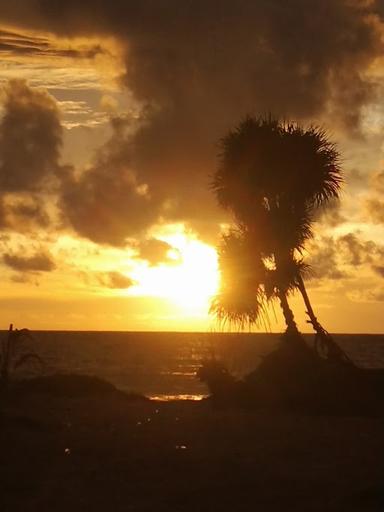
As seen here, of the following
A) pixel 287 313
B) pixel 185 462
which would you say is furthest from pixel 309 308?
pixel 185 462

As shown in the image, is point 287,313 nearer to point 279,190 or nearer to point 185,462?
point 279,190

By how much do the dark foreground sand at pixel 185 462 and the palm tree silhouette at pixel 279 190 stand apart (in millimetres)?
8169

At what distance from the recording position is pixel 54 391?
34250 mm

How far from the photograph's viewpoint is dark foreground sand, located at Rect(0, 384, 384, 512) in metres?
13.7

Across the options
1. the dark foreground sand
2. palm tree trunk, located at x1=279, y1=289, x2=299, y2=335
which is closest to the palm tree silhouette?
palm tree trunk, located at x1=279, y1=289, x2=299, y2=335

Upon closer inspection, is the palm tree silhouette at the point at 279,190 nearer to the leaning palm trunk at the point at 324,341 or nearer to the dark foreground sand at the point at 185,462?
the leaning palm trunk at the point at 324,341

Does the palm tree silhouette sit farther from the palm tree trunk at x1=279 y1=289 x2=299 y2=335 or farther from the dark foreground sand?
the dark foreground sand

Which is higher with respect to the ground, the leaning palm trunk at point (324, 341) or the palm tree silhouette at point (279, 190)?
the palm tree silhouette at point (279, 190)

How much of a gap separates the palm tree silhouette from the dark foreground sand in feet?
26.8

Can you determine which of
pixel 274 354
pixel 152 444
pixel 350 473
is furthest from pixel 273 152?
pixel 350 473

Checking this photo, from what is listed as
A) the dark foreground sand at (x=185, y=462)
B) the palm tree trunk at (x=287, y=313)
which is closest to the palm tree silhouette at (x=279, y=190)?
the palm tree trunk at (x=287, y=313)

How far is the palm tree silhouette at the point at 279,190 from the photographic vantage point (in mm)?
33031

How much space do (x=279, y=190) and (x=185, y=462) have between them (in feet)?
58.9

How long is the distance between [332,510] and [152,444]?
7758 mm
